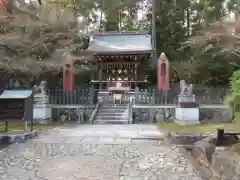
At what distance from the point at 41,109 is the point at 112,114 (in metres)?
3.56

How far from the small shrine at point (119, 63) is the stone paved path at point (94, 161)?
11466 millimetres

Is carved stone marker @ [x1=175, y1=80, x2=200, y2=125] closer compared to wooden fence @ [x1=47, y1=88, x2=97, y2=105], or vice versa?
carved stone marker @ [x1=175, y1=80, x2=200, y2=125]

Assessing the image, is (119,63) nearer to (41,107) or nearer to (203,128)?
(41,107)

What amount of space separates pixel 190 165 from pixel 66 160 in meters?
2.59

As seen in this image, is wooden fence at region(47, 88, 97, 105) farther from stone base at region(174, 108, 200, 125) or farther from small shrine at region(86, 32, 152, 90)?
stone base at region(174, 108, 200, 125)

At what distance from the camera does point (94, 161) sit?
6395 mm

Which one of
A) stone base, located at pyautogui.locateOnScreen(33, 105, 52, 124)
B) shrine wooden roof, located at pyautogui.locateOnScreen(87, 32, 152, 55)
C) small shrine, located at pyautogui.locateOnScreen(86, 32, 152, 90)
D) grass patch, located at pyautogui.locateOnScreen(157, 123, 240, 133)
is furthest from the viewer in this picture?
small shrine, located at pyautogui.locateOnScreen(86, 32, 152, 90)

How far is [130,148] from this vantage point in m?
7.85

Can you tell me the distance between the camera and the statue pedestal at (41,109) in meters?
14.9

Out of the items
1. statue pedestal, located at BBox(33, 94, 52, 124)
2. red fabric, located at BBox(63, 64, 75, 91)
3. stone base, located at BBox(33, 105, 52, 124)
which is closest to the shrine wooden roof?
red fabric, located at BBox(63, 64, 75, 91)

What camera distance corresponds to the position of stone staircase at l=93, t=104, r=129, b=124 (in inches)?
587

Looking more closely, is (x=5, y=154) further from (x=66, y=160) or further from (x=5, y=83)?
(x=5, y=83)

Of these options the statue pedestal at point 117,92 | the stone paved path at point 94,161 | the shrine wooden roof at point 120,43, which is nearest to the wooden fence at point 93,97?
the statue pedestal at point 117,92

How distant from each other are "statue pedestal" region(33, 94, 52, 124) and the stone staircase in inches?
97.3
